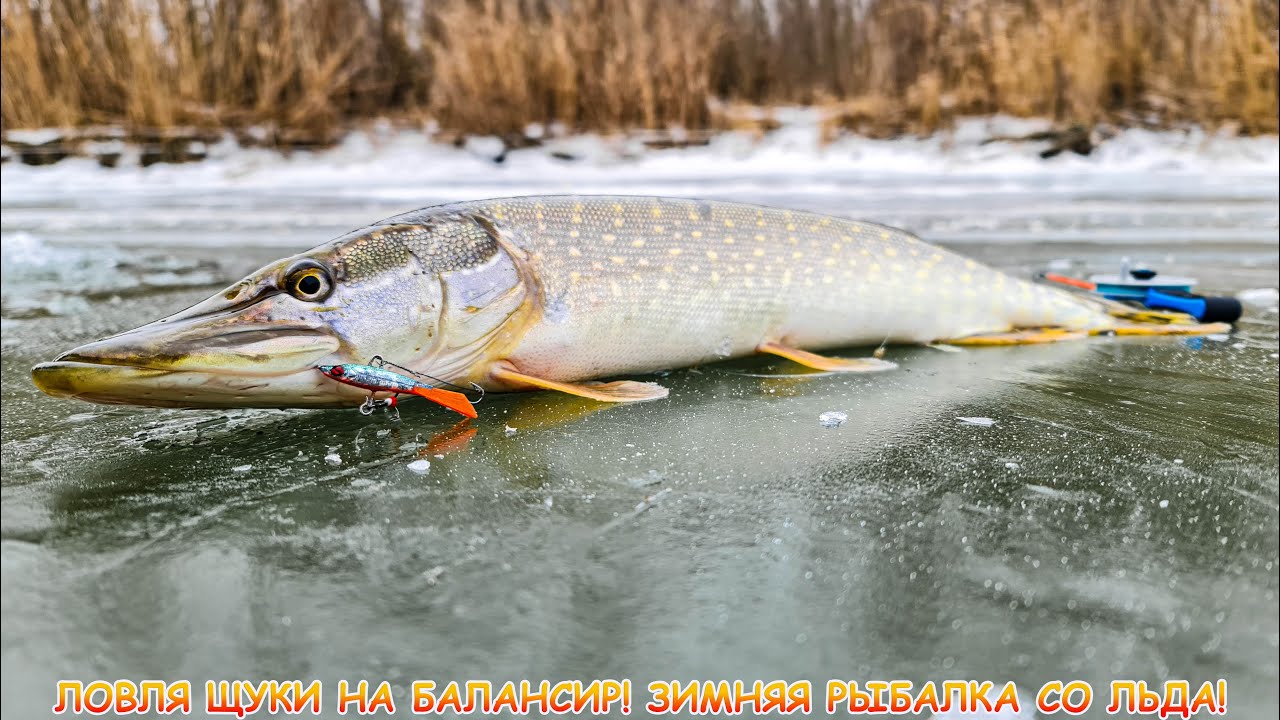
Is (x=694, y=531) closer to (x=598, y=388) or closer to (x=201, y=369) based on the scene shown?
(x=598, y=388)

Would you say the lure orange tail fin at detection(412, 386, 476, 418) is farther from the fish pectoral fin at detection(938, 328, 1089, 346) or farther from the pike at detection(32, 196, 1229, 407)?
the fish pectoral fin at detection(938, 328, 1089, 346)

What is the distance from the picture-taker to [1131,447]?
6.22 feet

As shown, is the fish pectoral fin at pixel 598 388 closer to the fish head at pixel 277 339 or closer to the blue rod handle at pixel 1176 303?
the fish head at pixel 277 339

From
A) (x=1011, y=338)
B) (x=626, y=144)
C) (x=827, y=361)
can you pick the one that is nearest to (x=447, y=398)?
(x=827, y=361)

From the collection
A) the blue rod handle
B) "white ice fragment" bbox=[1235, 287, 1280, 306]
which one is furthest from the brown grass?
the blue rod handle

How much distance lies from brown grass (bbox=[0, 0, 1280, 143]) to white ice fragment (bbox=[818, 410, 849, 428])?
19.7ft

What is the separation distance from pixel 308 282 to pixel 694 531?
105cm

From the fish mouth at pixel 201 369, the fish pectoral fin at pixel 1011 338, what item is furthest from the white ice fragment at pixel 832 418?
the fish mouth at pixel 201 369

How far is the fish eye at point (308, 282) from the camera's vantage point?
76.4 inches

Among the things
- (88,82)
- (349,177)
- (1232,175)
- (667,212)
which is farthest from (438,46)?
(1232,175)

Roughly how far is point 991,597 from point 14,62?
344 inches

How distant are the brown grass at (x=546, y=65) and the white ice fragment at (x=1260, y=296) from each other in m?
4.37

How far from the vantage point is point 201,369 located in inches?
69.3

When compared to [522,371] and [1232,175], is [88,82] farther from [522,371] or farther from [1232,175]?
[1232,175]
